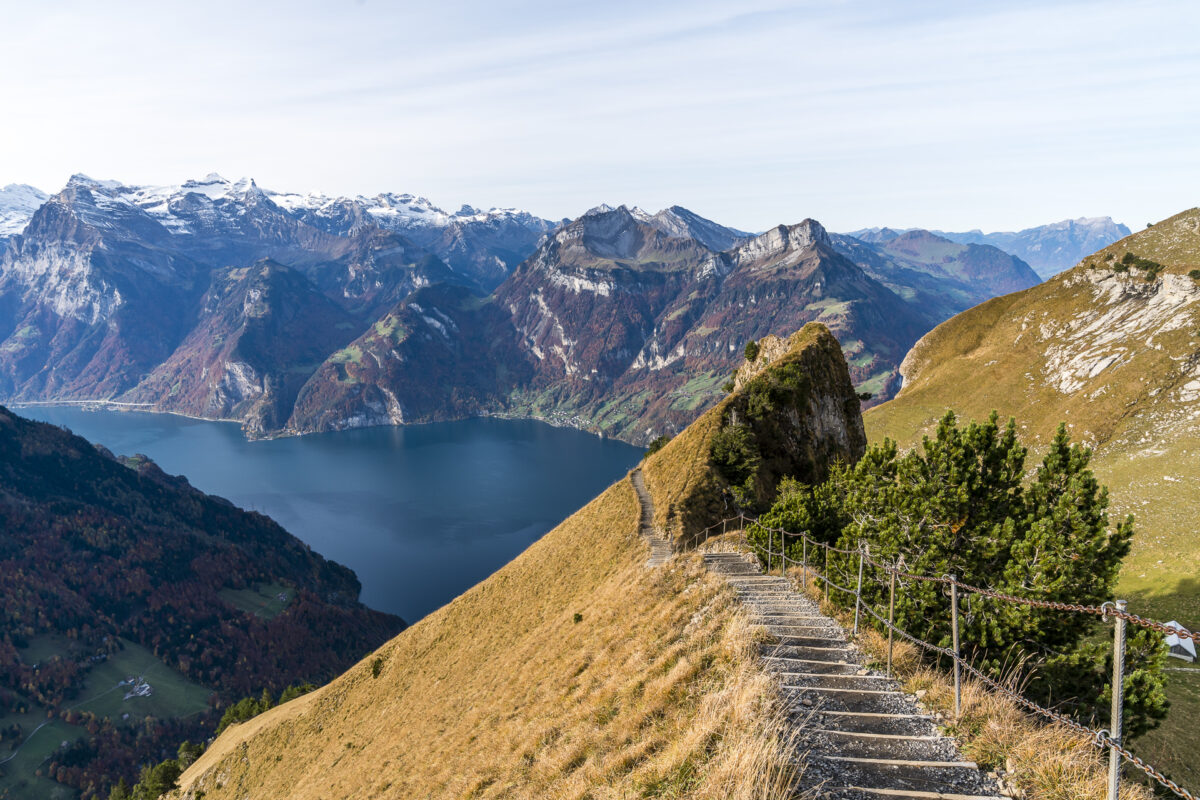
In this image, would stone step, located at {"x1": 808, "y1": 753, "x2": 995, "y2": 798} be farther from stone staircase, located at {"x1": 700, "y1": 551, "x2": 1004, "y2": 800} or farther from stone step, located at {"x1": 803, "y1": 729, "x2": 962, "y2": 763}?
stone step, located at {"x1": 803, "y1": 729, "x2": 962, "y2": 763}

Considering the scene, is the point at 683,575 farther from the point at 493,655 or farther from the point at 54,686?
the point at 54,686

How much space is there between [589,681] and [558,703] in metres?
1.32

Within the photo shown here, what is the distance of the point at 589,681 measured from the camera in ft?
63.8

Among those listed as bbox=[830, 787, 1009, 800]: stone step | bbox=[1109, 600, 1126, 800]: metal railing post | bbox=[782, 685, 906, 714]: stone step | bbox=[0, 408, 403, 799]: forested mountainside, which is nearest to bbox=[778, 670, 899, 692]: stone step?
bbox=[782, 685, 906, 714]: stone step

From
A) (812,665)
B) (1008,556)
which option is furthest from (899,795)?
(1008,556)

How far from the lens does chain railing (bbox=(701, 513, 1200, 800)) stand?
679 centimetres

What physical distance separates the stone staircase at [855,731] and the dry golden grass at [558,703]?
0.76 m

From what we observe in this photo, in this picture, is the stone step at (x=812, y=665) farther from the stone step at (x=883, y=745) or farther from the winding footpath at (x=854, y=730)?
the stone step at (x=883, y=745)

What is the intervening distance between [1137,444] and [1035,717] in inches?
3105

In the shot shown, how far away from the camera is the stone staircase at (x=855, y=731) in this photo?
949cm

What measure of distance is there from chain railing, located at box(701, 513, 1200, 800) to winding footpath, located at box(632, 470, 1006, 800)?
3.38 feet

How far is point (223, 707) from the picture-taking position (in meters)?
160

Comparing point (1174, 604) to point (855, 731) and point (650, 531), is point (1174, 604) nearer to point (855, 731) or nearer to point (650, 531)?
point (650, 531)

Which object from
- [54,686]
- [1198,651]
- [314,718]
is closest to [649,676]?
[1198,651]
